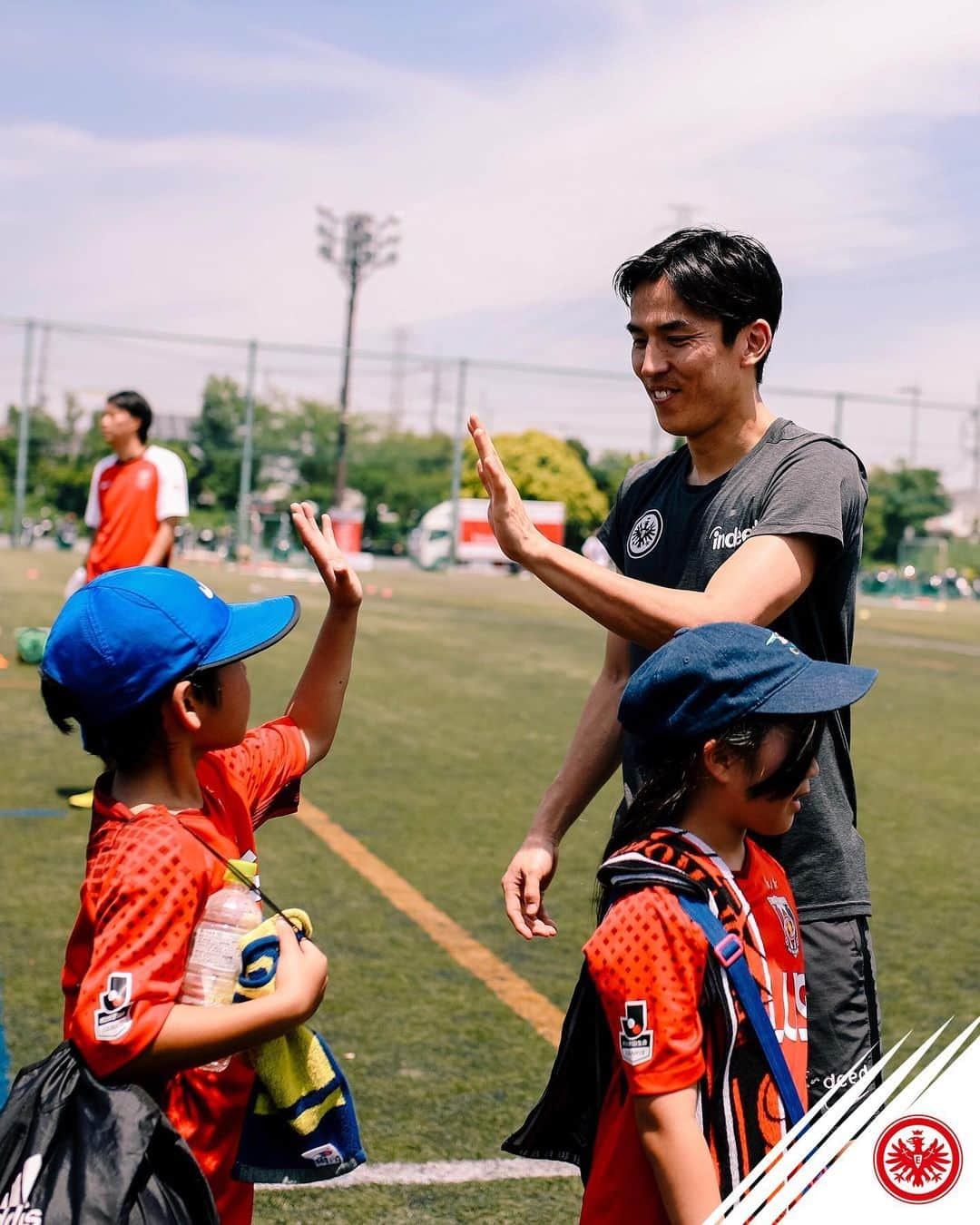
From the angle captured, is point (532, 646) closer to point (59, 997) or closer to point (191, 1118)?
point (59, 997)

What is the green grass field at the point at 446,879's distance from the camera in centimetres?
388

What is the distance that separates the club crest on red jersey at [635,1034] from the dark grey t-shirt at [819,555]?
0.69 meters

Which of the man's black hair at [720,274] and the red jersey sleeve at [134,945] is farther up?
the man's black hair at [720,274]

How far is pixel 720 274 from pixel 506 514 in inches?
22.7

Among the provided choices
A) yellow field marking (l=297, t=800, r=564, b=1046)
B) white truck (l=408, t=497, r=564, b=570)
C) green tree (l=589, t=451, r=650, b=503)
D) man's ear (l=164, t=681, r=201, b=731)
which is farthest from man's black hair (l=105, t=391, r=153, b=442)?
green tree (l=589, t=451, r=650, b=503)

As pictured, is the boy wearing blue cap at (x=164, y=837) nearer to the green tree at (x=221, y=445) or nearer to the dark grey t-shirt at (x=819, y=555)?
the dark grey t-shirt at (x=819, y=555)

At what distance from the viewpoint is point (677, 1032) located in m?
2.00

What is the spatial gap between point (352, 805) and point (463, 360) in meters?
37.7

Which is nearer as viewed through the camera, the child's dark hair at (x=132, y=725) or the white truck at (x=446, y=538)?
the child's dark hair at (x=132, y=725)

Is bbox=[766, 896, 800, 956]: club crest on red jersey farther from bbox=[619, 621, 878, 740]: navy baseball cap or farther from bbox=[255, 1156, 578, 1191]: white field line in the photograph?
bbox=[255, 1156, 578, 1191]: white field line

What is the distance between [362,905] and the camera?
5715mm

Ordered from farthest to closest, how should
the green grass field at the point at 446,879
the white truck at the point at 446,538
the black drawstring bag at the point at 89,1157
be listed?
the white truck at the point at 446,538 < the green grass field at the point at 446,879 < the black drawstring bag at the point at 89,1157

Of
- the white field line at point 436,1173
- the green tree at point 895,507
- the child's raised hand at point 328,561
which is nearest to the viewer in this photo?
the child's raised hand at point 328,561

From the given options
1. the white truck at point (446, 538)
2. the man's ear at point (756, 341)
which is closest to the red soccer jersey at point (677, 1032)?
the man's ear at point (756, 341)
